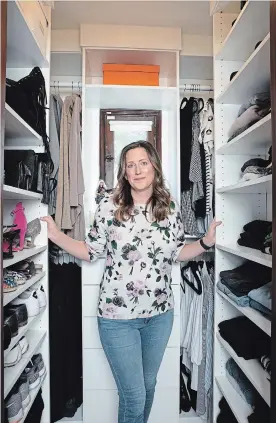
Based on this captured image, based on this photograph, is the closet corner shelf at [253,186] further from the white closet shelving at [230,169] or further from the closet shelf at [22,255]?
the closet shelf at [22,255]

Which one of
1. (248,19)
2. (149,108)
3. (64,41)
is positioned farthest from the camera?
(149,108)

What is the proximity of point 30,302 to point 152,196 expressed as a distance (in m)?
0.72

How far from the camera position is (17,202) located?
154 centimetres

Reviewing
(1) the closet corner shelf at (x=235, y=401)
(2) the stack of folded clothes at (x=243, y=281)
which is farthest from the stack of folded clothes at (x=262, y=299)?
(1) the closet corner shelf at (x=235, y=401)

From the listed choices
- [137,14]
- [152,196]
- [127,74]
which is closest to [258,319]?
[152,196]

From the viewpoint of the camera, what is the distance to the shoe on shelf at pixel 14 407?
1186mm

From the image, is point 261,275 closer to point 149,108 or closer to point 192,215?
point 192,215

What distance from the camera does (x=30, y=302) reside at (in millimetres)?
1415

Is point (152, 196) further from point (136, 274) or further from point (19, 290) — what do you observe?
point (19, 290)

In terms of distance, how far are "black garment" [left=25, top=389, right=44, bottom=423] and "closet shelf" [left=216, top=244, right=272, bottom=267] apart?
45.4 inches

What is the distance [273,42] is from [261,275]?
95cm

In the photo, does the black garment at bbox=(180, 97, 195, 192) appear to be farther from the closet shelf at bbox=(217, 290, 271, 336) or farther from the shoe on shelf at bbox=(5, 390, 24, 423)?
the shoe on shelf at bbox=(5, 390, 24, 423)

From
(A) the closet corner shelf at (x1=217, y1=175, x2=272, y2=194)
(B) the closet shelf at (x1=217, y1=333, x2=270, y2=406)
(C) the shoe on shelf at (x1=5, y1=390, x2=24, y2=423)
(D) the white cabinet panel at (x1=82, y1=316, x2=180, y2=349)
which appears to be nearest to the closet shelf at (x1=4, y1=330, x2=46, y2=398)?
(C) the shoe on shelf at (x1=5, y1=390, x2=24, y2=423)

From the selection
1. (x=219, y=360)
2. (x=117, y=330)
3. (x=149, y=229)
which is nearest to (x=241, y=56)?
(x=149, y=229)
